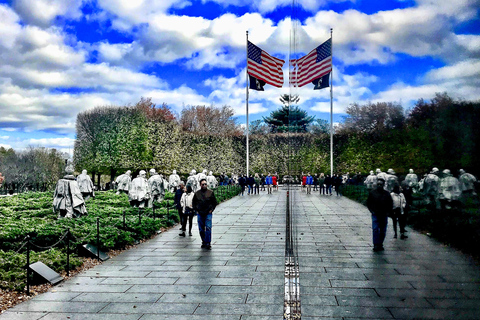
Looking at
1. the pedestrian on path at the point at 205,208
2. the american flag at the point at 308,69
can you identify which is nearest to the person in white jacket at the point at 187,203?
the pedestrian on path at the point at 205,208

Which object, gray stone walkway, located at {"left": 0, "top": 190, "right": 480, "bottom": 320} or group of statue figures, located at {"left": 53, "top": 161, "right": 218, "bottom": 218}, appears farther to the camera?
group of statue figures, located at {"left": 53, "top": 161, "right": 218, "bottom": 218}

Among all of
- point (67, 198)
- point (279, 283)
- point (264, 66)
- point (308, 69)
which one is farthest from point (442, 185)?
point (264, 66)

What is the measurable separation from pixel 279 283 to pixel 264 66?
17180mm

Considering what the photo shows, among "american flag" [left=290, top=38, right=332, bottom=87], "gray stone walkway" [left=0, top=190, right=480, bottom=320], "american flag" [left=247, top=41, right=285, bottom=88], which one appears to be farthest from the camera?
"american flag" [left=247, top=41, right=285, bottom=88]

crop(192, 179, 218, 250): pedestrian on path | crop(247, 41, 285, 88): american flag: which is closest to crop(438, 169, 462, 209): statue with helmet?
crop(192, 179, 218, 250): pedestrian on path

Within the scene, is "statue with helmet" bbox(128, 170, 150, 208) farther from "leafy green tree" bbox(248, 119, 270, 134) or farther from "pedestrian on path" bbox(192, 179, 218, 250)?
"leafy green tree" bbox(248, 119, 270, 134)

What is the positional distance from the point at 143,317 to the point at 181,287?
1300mm

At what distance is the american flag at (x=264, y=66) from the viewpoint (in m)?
20.5

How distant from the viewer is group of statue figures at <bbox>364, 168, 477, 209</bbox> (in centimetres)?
Result: 107

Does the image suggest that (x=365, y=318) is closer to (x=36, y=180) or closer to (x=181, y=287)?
(x=181, y=287)

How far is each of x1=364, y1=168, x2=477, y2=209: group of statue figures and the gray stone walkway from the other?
0.16 meters

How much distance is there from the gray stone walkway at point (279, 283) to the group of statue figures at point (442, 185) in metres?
0.16

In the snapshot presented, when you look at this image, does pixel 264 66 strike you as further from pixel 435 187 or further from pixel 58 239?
pixel 435 187

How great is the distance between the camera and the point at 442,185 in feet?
3.97
